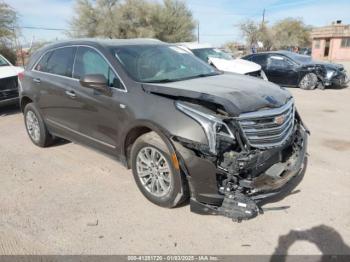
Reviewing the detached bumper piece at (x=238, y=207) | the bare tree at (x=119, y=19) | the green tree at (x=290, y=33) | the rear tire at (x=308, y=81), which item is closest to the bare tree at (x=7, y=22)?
the bare tree at (x=119, y=19)

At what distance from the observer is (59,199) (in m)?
4.19

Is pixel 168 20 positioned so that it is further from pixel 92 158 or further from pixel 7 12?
pixel 92 158

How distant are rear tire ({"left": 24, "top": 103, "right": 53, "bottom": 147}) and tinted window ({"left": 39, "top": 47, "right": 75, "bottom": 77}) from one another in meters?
0.79

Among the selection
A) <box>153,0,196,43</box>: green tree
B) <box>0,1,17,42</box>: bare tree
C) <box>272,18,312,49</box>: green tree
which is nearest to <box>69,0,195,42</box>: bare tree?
<box>153,0,196,43</box>: green tree

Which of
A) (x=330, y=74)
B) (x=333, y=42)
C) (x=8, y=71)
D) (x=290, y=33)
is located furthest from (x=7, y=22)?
(x=290, y=33)

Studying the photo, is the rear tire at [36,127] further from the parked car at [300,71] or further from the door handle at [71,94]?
the parked car at [300,71]

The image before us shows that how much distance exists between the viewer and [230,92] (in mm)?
3730

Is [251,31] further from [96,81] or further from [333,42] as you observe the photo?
[96,81]

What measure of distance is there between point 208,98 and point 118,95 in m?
1.20

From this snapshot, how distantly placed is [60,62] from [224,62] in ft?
23.4

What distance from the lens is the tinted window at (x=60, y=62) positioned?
5.07 meters

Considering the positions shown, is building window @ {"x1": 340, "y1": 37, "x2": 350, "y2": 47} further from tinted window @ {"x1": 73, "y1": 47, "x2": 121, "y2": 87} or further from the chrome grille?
tinted window @ {"x1": 73, "y1": 47, "x2": 121, "y2": 87}

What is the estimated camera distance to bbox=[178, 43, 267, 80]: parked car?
35.5 feet

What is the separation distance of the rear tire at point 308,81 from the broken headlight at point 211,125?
10.7 meters
